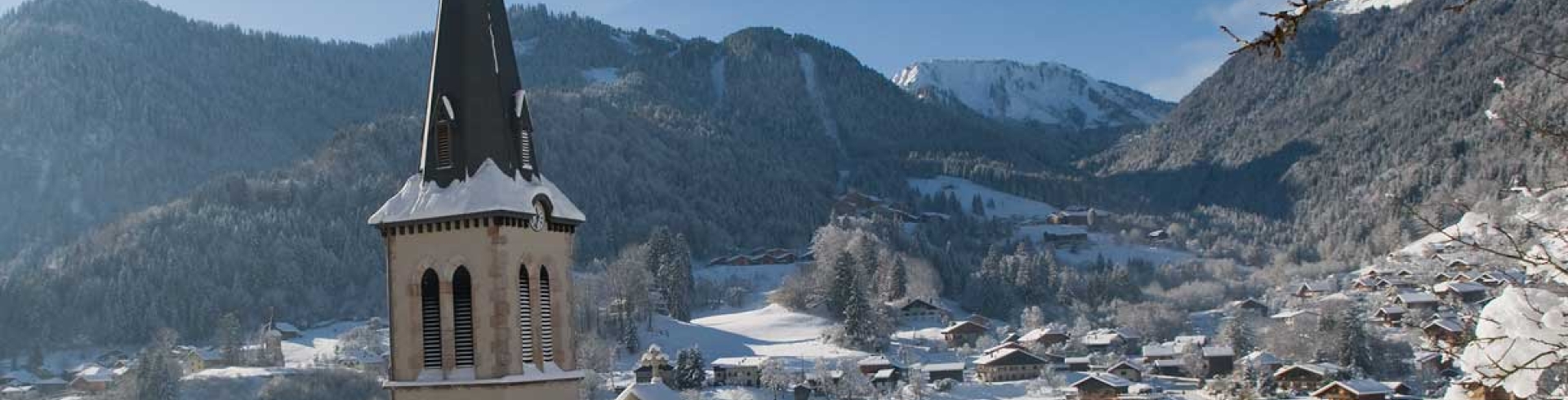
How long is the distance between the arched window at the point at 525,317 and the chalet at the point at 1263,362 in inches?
2992

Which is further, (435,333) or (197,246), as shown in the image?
(197,246)

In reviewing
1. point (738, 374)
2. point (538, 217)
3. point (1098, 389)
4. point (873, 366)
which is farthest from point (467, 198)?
point (873, 366)

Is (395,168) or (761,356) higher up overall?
(395,168)

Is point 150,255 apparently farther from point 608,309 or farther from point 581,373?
point 581,373

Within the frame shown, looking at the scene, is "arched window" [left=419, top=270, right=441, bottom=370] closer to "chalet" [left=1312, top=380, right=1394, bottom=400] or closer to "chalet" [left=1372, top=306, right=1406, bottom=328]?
"chalet" [left=1312, top=380, right=1394, bottom=400]

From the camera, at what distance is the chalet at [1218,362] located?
103375 mm

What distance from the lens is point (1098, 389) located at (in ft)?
297

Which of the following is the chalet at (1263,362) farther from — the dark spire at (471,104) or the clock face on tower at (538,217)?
the dark spire at (471,104)

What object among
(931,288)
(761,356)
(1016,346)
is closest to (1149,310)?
(931,288)

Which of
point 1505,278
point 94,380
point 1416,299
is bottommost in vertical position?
point 94,380

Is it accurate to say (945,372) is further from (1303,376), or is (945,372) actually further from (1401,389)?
(1401,389)

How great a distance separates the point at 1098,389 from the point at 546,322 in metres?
68.6

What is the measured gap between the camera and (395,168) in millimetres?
192375

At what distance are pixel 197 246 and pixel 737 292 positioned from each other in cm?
5227
